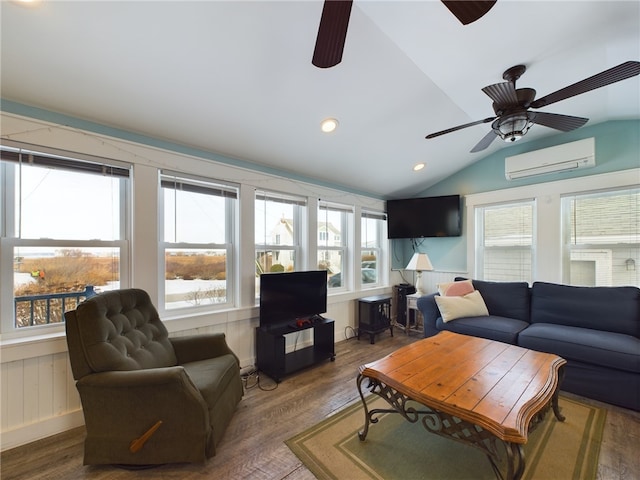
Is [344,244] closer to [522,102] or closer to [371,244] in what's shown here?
[371,244]

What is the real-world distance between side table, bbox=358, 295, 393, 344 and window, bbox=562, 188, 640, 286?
2268mm

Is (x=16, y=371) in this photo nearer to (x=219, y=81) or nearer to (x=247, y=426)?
(x=247, y=426)

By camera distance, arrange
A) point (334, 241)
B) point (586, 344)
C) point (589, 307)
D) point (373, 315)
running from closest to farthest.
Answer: point (586, 344) < point (589, 307) < point (373, 315) < point (334, 241)

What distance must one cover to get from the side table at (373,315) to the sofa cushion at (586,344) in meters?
1.67

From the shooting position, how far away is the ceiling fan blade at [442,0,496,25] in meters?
1.01

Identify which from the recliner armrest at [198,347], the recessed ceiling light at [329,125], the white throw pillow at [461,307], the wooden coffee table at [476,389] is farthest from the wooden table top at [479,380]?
the recessed ceiling light at [329,125]

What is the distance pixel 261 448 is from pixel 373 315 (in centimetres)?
241

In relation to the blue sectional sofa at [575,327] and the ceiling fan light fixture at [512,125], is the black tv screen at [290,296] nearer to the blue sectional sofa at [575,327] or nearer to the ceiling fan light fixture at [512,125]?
the blue sectional sofa at [575,327]

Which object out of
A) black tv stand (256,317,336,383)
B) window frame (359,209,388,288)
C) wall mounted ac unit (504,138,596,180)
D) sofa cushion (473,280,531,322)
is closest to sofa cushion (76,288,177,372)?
black tv stand (256,317,336,383)

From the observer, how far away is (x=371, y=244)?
454 centimetres

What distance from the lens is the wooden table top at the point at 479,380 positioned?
1.35m

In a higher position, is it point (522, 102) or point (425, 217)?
point (522, 102)

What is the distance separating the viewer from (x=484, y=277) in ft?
13.4

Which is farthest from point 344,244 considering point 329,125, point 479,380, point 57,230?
point 57,230
